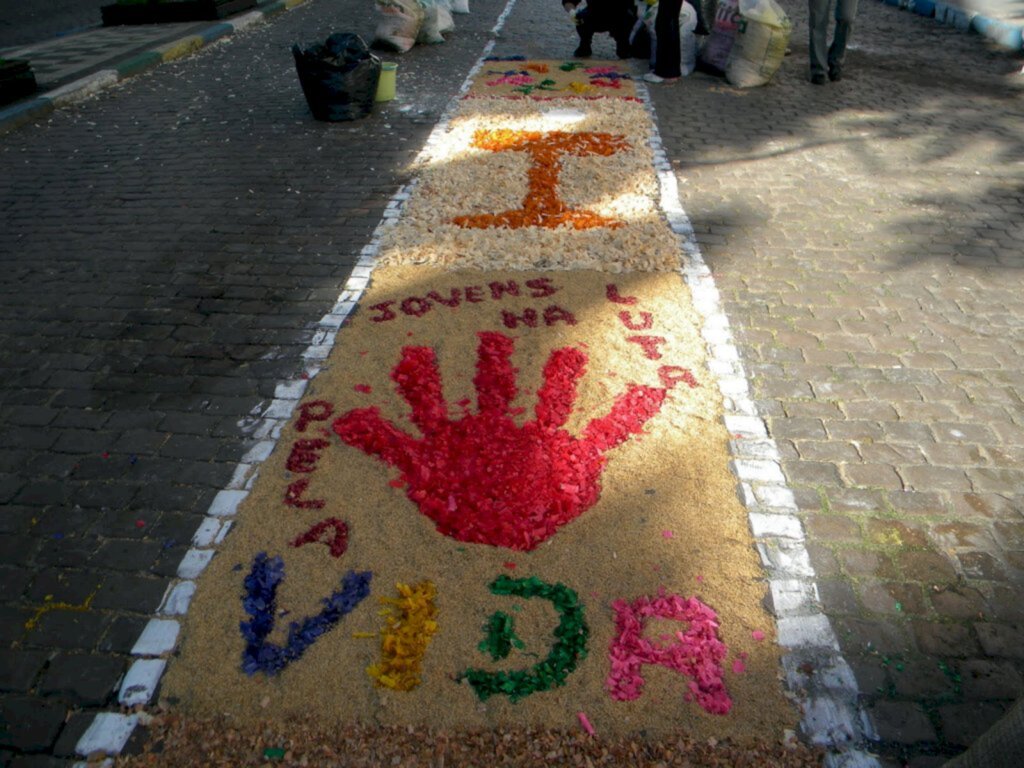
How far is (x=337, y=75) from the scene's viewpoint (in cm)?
787

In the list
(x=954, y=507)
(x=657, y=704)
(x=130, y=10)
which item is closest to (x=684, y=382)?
(x=954, y=507)

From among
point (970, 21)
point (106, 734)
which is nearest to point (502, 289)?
point (106, 734)

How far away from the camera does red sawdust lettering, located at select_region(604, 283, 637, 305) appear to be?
4.85 meters

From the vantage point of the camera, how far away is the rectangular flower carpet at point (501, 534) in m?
2.58

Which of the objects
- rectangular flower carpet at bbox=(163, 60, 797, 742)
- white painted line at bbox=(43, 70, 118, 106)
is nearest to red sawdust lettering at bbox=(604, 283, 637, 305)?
rectangular flower carpet at bbox=(163, 60, 797, 742)

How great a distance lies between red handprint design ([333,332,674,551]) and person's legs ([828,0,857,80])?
291 inches

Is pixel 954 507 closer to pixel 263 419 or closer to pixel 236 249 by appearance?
pixel 263 419

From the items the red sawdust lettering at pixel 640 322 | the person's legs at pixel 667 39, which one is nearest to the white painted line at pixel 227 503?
the red sawdust lettering at pixel 640 322

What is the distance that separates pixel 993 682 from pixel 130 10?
631 inches

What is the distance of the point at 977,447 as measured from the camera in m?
3.61

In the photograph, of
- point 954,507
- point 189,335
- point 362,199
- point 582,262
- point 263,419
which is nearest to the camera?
point 954,507

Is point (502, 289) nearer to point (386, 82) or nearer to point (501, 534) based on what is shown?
point (501, 534)

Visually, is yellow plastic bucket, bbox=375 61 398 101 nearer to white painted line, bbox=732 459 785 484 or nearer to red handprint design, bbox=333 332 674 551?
red handprint design, bbox=333 332 674 551

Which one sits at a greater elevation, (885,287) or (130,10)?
(130,10)
